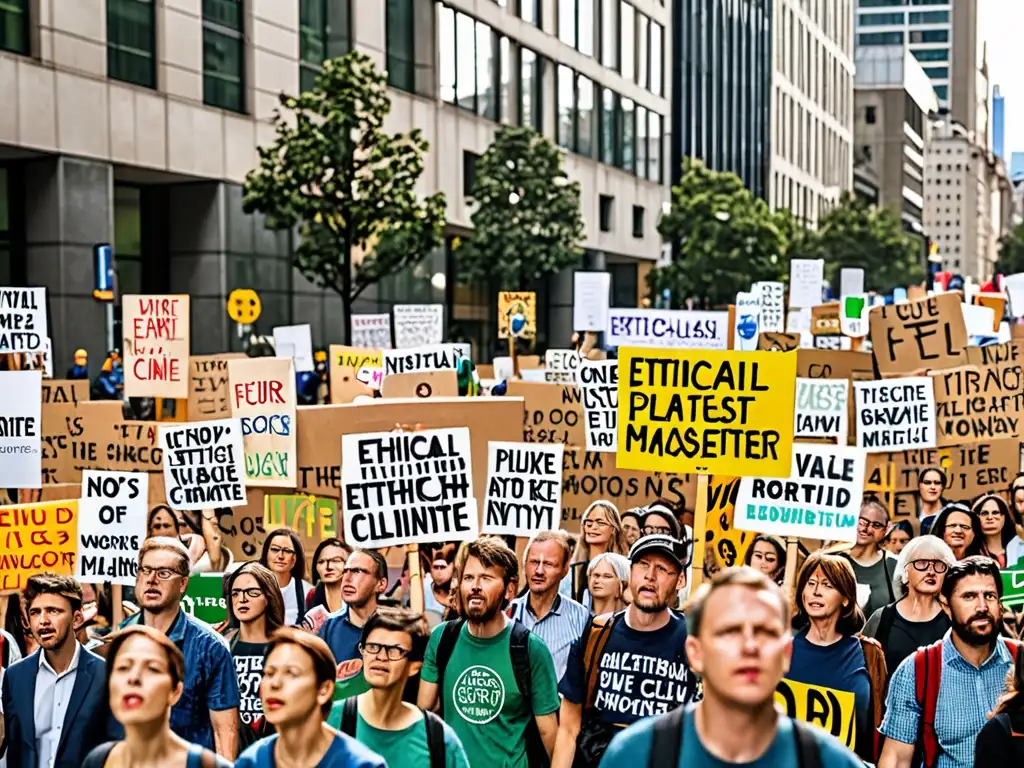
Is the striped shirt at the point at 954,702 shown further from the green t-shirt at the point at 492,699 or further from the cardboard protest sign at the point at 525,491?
the cardboard protest sign at the point at 525,491

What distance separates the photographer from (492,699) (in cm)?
611

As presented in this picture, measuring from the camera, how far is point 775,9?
81.9m

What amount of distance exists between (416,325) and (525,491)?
11.6m

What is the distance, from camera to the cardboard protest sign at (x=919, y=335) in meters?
14.1

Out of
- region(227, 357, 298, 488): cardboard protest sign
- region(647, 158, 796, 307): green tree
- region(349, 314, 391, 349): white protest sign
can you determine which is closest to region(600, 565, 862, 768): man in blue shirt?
region(227, 357, 298, 488): cardboard protest sign

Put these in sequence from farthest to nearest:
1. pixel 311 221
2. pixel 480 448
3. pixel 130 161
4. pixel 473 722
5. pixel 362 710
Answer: pixel 130 161
pixel 311 221
pixel 480 448
pixel 473 722
pixel 362 710

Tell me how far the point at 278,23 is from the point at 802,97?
59948 millimetres

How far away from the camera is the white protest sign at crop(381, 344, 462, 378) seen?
14523 mm

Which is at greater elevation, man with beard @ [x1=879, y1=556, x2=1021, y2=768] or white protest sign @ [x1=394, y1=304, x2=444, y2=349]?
white protest sign @ [x1=394, y1=304, x2=444, y2=349]

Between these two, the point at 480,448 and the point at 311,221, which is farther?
the point at 311,221

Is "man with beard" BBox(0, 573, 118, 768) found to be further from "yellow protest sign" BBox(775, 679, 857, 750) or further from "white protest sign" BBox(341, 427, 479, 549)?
"yellow protest sign" BBox(775, 679, 857, 750)

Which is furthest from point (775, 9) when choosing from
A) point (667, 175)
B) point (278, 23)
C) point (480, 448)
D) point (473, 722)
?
point (473, 722)

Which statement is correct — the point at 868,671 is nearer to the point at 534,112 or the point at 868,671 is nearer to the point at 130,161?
the point at 130,161

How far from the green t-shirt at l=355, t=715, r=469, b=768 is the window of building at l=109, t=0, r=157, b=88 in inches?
1021
